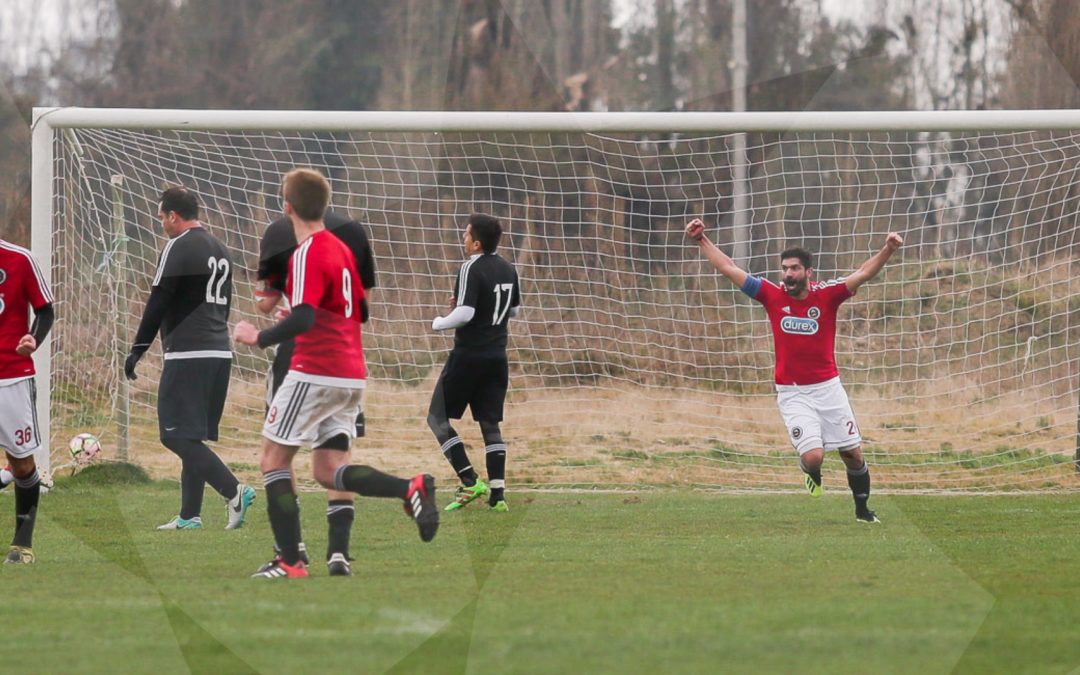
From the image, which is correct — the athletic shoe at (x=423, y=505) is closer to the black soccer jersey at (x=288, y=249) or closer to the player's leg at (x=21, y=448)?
the black soccer jersey at (x=288, y=249)

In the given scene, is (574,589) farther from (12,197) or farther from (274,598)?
(12,197)

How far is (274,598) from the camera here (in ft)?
16.9

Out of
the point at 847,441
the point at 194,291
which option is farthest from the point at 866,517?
the point at 194,291

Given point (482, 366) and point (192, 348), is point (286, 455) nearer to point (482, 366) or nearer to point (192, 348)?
point (192, 348)

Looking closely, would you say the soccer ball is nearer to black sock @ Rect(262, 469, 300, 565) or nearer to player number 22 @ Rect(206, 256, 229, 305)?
player number 22 @ Rect(206, 256, 229, 305)

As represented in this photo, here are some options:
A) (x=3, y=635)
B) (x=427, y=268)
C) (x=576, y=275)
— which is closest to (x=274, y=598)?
(x=3, y=635)

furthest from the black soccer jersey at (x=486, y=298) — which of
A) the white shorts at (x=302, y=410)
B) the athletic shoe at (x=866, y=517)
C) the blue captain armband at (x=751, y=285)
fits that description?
the white shorts at (x=302, y=410)

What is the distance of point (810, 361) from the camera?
336 inches

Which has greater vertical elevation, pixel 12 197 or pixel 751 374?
pixel 12 197

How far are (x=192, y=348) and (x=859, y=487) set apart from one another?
4044 millimetres

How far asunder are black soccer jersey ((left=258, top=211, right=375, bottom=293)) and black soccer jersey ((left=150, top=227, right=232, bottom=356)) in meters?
1.20

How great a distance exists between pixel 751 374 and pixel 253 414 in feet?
14.1

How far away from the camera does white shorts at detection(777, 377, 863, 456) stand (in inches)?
328

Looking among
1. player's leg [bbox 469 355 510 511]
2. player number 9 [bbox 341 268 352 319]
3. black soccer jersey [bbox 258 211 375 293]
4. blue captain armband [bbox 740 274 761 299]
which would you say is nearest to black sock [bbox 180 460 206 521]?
player's leg [bbox 469 355 510 511]
